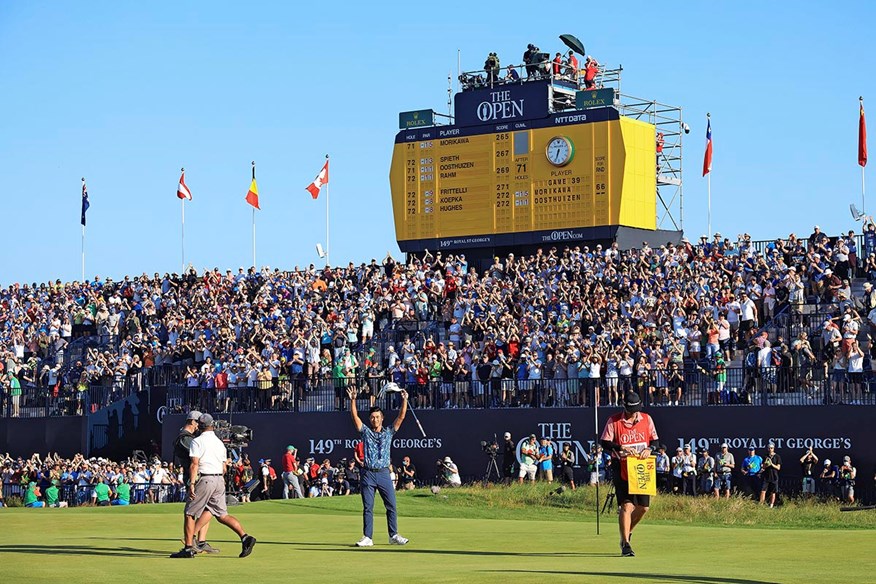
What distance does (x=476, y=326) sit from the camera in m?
39.2

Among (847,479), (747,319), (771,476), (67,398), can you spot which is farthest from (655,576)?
(67,398)

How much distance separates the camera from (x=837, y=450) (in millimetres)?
31781

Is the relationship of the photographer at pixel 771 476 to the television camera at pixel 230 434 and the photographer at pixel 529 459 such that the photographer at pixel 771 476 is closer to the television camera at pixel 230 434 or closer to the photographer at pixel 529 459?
the photographer at pixel 529 459

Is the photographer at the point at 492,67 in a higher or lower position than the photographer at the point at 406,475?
higher

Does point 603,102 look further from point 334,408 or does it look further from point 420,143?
point 334,408

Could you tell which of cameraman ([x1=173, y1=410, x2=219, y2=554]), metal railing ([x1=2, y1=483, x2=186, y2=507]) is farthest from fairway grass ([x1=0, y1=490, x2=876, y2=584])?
metal railing ([x1=2, y1=483, x2=186, y2=507])

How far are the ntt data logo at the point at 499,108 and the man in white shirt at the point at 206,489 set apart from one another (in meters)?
28.3

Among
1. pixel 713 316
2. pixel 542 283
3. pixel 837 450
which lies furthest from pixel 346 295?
pixel 837 450

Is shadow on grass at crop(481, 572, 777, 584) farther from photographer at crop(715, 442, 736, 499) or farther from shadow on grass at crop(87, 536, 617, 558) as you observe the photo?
photographer at crop(715, 442, 736, 499)

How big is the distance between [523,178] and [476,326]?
5.85m

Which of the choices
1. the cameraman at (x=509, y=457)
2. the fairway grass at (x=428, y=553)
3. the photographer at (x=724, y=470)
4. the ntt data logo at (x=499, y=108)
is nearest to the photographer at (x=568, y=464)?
the cameraman at (x=509, y=457)

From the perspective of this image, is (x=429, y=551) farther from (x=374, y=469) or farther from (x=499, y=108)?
(x=499, y=108)

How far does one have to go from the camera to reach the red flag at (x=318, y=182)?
166 feet

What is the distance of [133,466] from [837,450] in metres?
18.1
